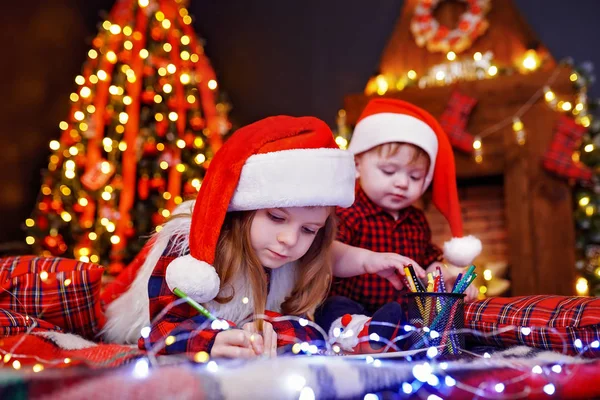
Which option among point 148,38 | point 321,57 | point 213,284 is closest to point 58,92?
point 148,38

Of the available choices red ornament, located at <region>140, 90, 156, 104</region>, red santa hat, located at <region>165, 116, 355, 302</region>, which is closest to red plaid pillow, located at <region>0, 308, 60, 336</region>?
red santa hat, located at <region>165, 116, 355, 302</region>

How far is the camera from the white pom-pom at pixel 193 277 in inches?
37.3

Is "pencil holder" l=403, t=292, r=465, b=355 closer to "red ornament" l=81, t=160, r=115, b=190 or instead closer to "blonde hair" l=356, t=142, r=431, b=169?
→ "blonde hair" l=356, t=142, r=431, b=169

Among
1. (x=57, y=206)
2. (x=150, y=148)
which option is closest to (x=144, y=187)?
(x=150, y=148)

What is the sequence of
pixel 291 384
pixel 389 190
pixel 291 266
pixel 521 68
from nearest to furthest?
pixel 291 384 → pixel 291 266 → pixel 389 190 → pixel 521 68

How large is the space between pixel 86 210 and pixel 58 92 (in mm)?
844

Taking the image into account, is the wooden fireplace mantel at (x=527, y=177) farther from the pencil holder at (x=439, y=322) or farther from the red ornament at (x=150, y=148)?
the pencil holder at (x=439, y=322)

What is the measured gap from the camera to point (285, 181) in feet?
3.30

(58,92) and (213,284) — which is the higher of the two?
(58,92)

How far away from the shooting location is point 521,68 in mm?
2977

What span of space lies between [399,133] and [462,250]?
0.37 m

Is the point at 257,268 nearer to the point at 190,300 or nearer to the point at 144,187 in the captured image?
the point at 190,300

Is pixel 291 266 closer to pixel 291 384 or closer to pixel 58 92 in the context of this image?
pixel 291 384

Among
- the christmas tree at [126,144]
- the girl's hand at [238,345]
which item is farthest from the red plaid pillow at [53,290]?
the christmas tree at [126,144]
